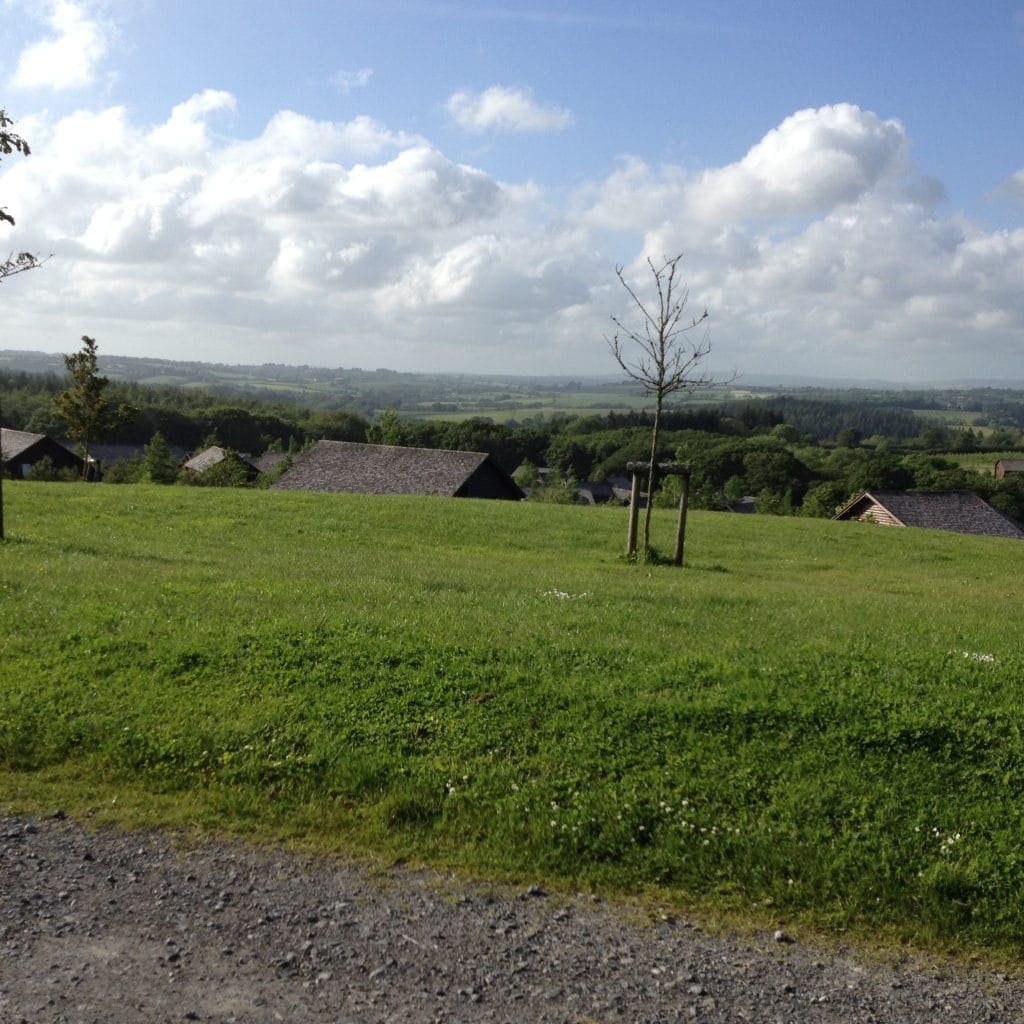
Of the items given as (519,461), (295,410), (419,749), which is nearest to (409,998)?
(419,749)

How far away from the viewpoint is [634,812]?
23.0ft

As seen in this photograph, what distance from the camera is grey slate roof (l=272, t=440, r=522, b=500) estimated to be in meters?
46.8

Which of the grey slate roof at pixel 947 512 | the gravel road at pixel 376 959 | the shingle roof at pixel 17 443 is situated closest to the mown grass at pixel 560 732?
the gravel road at pixel 376 959

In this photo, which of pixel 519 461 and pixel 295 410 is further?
pixel 295 410

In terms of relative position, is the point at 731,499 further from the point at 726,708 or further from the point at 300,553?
the point at 726,708

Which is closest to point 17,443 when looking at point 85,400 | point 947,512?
point 85,400

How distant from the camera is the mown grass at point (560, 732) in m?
6.46

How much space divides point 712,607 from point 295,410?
145884mm

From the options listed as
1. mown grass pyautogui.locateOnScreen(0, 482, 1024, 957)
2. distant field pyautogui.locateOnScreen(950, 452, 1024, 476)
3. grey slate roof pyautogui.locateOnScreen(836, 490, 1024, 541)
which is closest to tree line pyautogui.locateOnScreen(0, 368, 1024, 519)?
distant field pyautogui.locateOnScreen(950, 452, 1024, 476)

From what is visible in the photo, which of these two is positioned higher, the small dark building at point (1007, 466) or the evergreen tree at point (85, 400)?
the evergreen tree at point (85, 400)

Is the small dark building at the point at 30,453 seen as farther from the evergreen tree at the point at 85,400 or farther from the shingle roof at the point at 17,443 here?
the evergreen tree at the point at 85,400

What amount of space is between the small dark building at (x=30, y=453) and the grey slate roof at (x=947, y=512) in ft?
187

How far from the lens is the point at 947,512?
155ft

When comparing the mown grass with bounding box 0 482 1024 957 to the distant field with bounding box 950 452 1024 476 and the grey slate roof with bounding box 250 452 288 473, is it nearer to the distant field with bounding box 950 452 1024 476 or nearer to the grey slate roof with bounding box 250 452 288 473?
the grey slate roof with bounding box 250 452 288 473
